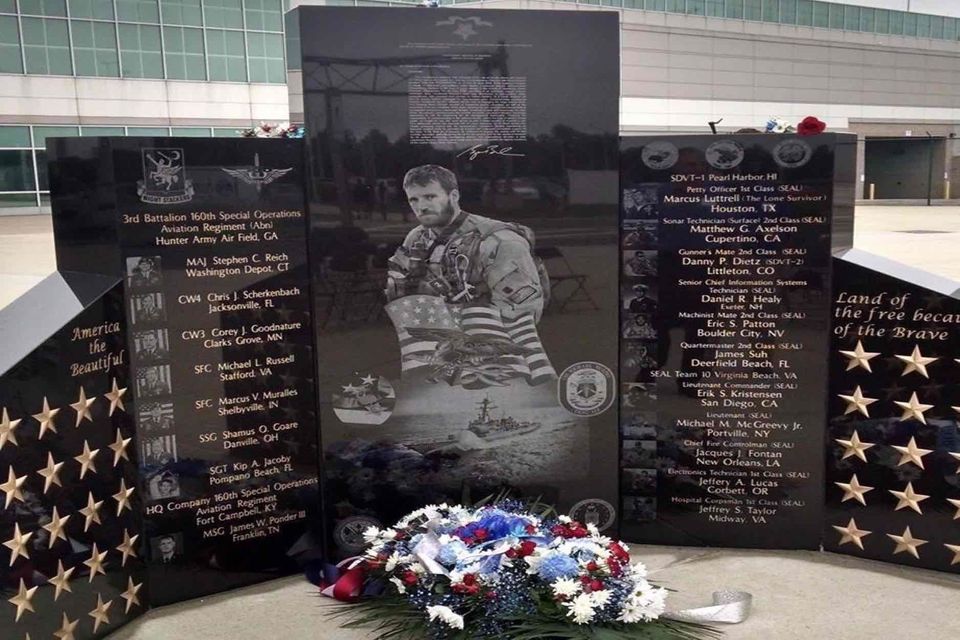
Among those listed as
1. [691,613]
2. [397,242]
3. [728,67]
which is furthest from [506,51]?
[728,67]

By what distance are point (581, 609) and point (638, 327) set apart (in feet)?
6.26

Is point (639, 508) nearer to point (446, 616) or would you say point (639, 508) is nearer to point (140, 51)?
point (446, 616)

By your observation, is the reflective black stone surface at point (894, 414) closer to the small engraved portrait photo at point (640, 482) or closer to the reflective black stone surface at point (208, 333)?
the small engraved portrait photo at point (640, 482)

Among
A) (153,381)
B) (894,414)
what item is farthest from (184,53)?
(894,414)

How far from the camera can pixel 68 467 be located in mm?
3984

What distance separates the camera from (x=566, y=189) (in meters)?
4.90

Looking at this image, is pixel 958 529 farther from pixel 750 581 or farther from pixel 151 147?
pixel 151 147

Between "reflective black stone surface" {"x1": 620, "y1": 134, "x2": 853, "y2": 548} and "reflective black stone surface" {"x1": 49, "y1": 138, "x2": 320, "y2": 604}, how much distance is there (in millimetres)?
1789

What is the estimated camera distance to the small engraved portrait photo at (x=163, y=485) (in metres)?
4.57

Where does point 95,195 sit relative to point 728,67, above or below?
below

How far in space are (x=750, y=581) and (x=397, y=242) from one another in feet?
8.23

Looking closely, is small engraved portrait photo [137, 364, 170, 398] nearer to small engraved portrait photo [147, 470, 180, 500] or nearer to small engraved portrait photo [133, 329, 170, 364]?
small engraved portrait photo [133, 329, 170, 364]
